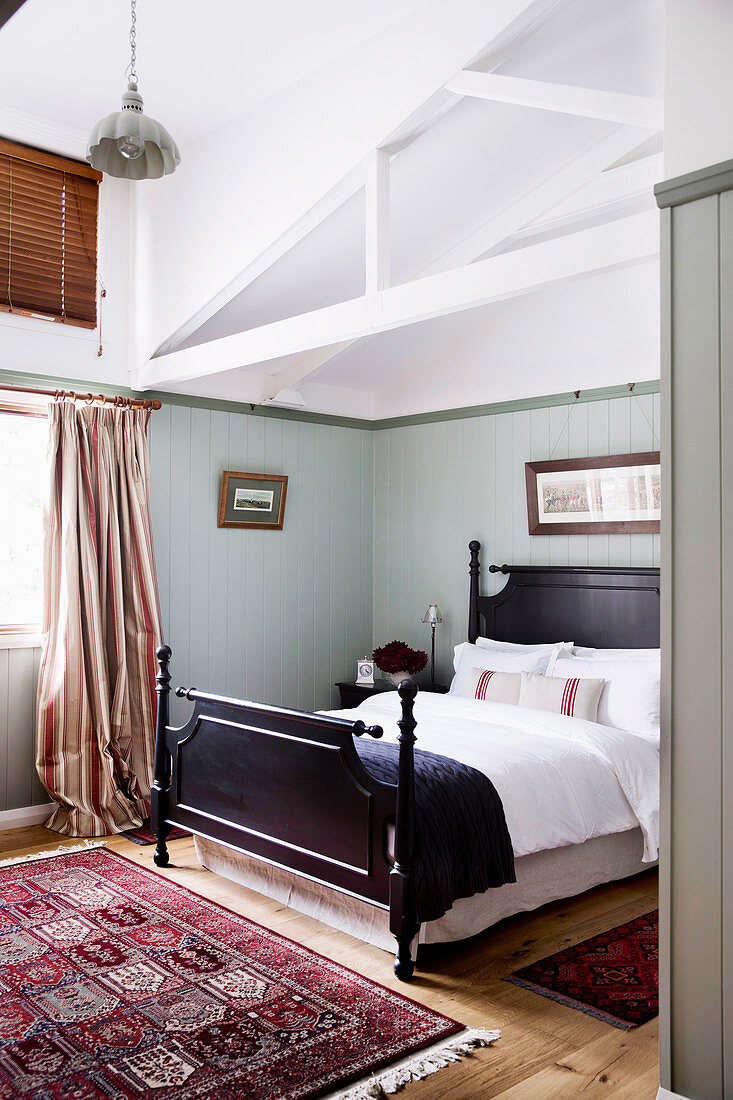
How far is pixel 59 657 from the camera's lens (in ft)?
14.9

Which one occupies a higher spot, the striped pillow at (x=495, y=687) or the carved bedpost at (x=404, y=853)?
the striped pillow at (x=495, y=687)

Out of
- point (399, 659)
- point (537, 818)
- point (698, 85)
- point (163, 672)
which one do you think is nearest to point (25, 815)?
point (163, 672)

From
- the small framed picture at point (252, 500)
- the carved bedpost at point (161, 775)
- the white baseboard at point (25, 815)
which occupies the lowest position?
the white baseboard at point (25, 815)

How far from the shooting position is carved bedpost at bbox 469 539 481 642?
5426mm

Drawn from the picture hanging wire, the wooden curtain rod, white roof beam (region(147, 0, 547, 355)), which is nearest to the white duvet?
the picture hanging wire

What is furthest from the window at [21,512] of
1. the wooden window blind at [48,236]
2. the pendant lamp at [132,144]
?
the pendant lamp at [132,144]

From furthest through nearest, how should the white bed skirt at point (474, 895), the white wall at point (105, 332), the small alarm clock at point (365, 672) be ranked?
the small alarm clock at point (365, 672) < the white wall at point (105, 332) < the white bed skirt at point (474, 895)

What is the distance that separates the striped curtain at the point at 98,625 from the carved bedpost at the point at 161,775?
629 mm

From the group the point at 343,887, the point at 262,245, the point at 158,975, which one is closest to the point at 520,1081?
the point at 343,887

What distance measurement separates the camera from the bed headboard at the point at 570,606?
181 inches

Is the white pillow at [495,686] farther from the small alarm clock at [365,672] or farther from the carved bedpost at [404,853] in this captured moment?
the carved bedpost at [404,853]

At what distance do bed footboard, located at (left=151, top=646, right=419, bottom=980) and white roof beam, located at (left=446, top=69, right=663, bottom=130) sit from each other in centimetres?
196

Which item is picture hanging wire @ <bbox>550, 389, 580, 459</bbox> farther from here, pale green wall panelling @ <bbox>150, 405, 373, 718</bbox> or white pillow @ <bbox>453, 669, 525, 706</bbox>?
pale green wall panelling @ <bbox>150, 405, 373, 718</bbox>

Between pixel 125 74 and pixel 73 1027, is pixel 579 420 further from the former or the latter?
pixel 73 1027
